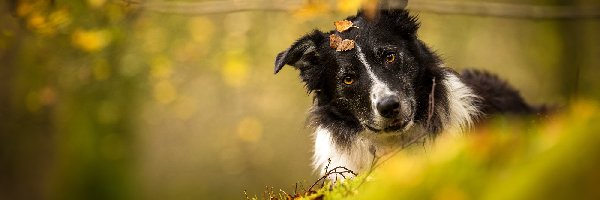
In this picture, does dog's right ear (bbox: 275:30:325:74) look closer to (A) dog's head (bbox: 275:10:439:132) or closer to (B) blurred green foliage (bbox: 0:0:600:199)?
(A) dog's head (bbox: 275:10:439:132)

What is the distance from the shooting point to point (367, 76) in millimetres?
5020

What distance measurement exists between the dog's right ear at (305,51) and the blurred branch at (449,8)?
0.27 metres

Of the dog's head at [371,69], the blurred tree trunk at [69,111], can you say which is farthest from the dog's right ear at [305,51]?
the blurred tree trunk at [69,111]

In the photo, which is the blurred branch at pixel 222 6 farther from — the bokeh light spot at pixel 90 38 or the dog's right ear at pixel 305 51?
the bokeh light spot at pixel 90 38

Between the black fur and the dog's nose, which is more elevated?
the black fur

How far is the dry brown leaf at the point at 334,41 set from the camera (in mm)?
5305

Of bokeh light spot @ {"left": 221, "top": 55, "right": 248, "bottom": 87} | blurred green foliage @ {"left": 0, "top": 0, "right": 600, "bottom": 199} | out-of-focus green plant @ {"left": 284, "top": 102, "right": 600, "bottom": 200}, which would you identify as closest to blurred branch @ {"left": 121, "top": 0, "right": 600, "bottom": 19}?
out-of-focus green plant @ {"left": 284, "top": 102, "right": 600, "bottom": 200}

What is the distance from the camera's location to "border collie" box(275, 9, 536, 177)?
5.02m

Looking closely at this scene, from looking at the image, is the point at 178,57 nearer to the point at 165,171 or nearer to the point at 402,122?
the point at 165,171

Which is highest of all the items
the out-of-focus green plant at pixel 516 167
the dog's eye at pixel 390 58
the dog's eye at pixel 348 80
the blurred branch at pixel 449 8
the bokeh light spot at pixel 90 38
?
the bokeh light spot at pixel 90 38

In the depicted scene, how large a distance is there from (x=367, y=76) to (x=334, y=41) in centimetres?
46

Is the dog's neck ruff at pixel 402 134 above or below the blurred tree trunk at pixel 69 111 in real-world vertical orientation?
below

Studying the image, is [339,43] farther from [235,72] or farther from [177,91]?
[177,91]

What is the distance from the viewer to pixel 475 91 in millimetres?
5660
